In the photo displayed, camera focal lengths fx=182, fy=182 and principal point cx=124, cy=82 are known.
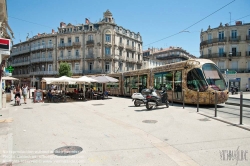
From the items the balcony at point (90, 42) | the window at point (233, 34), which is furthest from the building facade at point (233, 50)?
the balcony at point (90, 42)

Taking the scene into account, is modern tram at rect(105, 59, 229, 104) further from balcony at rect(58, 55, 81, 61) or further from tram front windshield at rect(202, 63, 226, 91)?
balcony at rect(58, 55, 81, 61)

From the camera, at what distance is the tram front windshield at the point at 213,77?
12031mm

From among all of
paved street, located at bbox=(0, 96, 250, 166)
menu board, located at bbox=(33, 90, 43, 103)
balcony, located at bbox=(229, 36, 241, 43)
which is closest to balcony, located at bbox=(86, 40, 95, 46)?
→ menu board, located at bbox=(33, 90, 43, 103)

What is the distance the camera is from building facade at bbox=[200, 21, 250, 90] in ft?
122

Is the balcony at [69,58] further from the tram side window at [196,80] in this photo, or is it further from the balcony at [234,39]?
the tram side window at [196,80]

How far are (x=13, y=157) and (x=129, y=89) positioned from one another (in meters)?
18.3

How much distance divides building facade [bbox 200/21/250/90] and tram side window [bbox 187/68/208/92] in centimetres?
2874

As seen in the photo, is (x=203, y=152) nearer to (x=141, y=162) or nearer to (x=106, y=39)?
(x=141, y=162)

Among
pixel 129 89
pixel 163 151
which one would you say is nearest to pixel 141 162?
pixel 163 151

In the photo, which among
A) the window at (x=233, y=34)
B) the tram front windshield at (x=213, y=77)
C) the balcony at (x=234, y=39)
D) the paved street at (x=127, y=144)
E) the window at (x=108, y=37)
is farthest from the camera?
the window at (x=108, y=37)

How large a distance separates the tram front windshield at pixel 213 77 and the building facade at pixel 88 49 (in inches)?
1244

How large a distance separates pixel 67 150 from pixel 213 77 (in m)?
10.9

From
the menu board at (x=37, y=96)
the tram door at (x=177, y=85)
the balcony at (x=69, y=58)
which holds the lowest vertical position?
the menu board at (x=37, y=96)

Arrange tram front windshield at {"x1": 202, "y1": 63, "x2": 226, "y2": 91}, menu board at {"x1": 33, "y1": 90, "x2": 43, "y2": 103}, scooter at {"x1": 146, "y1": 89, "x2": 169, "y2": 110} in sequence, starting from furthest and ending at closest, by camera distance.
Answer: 1. menu board at {"x1": 33, "y1": 90, "x2": 43, "y2": 103}
2. tram front windshield at {"x1": 202, "y1": 63, "x2": 226, "y2": 91}
3. scooter at {"x1": 146, "y1": 89, "x2": 169, "y2": 110}
